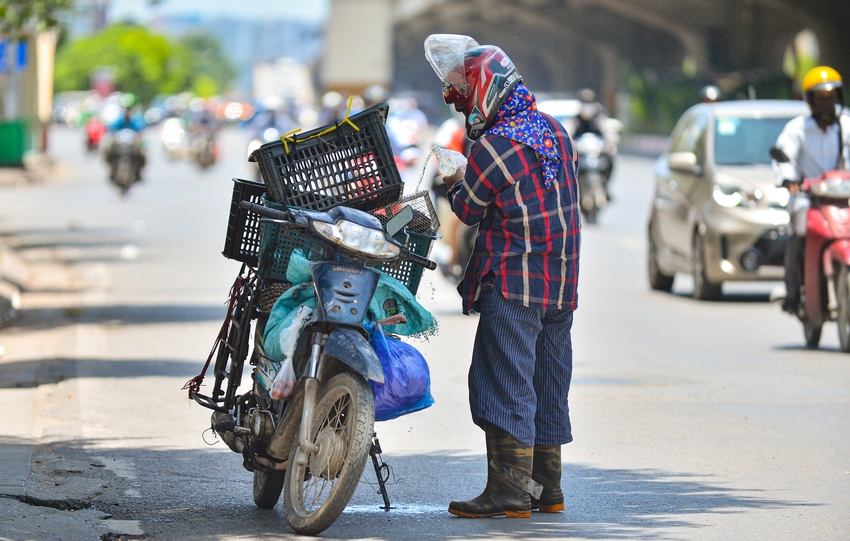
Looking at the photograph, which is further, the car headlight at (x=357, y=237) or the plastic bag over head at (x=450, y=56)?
the plastic bag over head at (x=450, y=56)

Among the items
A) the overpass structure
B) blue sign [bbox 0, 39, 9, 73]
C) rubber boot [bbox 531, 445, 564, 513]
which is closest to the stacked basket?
rubber boot [bbox 531, 445, 564, 513]

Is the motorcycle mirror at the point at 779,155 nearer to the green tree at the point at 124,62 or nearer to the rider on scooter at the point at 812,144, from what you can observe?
the rider on scooter at the point at 812,144

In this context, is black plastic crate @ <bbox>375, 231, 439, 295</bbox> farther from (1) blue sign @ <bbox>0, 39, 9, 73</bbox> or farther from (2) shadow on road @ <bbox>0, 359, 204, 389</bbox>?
(1) blue sign @ <bbox>0, 39, 9, 73</bbox>

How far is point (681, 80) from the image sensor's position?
57.5 metres

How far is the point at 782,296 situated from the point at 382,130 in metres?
6.28

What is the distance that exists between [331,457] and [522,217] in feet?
3.77

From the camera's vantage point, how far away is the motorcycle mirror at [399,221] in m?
5.44

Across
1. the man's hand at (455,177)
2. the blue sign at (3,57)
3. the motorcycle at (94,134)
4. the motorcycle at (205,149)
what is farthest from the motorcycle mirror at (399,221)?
the motorcycle at (94,134)

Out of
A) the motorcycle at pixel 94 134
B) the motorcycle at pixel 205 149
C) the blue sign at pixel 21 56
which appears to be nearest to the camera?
the blue sign at pixel 21 56

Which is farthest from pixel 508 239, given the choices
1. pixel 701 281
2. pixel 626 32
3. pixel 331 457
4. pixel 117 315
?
pixel 626 32

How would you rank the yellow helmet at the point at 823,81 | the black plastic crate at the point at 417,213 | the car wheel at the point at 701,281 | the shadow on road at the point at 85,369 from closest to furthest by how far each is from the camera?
the black plastic crate at the point at 417,213 → the shadow on road at the point at 85,369 → the yellow helmet at the point at 823,81 → the car wheel at the point at 701,281

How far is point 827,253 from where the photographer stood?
10711 millimetres

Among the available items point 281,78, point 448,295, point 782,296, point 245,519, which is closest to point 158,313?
point 448,295

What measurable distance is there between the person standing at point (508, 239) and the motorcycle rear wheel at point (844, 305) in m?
5.23
